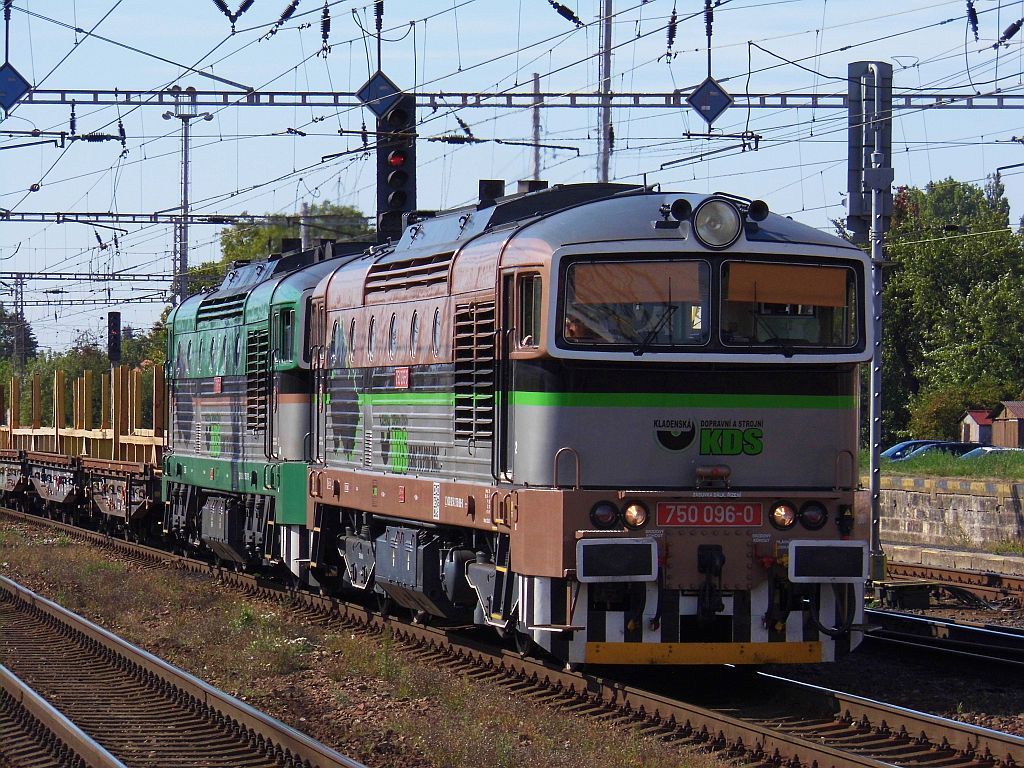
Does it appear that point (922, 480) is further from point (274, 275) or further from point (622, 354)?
point (622, 354)

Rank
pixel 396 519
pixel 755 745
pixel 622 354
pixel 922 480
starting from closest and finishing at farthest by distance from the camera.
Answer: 1. pixel 755 745
2. pixel 622 354
3. pixel 396 519
4. pixel 922 480

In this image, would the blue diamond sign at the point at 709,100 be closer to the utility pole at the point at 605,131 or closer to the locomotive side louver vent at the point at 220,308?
the utility pole at the point at 605,131

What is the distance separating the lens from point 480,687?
11.7 meters

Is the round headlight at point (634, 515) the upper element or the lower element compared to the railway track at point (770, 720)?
upper

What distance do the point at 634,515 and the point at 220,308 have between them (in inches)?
432

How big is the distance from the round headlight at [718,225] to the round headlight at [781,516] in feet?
6.05

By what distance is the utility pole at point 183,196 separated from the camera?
28312 millimetres

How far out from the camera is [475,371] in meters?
Answer: 12.0

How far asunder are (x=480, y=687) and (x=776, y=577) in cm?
242

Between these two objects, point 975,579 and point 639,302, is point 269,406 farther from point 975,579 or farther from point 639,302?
point 975,579

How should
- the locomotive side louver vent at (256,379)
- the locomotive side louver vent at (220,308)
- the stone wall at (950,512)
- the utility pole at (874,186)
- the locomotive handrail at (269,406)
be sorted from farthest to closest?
the stone wall at (950,512)
the locomotive side louver vent at (220,308)
the locomotive side louver vent at (256,379)
the locomotive handrail at (269,406)
the utility pole at (874,186)

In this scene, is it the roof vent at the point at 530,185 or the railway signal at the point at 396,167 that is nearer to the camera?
the roof vent at the point at 530,185

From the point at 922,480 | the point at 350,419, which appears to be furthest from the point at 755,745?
the point at 922,480

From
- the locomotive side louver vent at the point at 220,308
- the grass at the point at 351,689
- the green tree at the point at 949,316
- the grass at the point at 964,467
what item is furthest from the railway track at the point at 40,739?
the green tree at the point at 949,316
